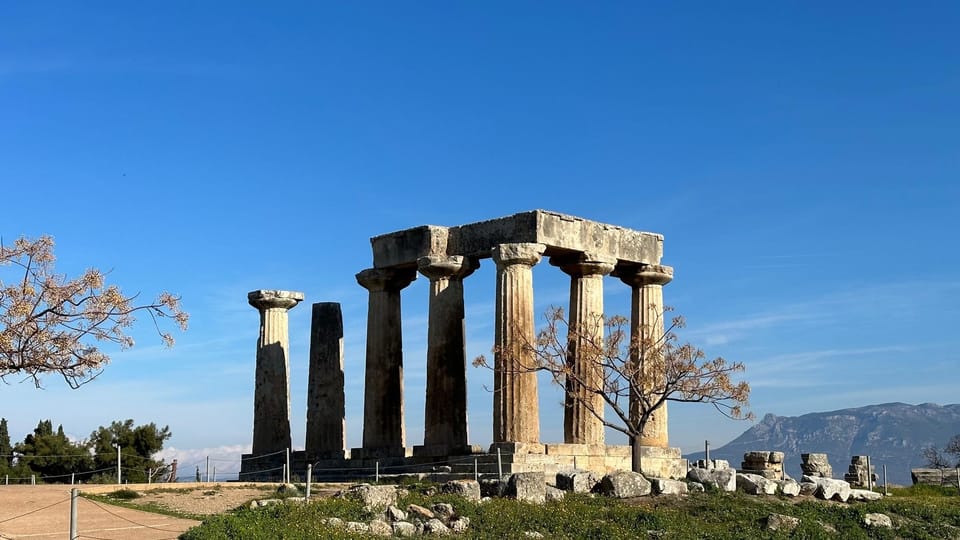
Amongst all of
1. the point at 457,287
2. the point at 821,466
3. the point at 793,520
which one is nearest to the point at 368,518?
the point at 793,520

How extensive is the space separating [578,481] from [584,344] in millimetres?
7194

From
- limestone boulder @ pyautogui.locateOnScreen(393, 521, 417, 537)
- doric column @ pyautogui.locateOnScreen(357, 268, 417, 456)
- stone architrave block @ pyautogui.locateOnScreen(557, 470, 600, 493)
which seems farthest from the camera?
doric column @ pyautogui.locateOnScreen(357, 268, 417, 456)

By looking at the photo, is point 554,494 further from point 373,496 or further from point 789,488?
point 789,488

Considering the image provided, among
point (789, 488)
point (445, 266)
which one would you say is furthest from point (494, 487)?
point (445, 266)

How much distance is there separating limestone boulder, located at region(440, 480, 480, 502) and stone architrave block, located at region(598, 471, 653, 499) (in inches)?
134

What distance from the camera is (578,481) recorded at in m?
35.2

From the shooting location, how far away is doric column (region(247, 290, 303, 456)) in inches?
1903

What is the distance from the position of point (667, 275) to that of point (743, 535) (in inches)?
615

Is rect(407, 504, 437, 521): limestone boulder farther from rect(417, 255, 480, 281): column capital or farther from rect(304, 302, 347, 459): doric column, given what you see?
rect(304, 302, 347, 459): doric column

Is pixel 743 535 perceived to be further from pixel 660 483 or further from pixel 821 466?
pixel 821 466

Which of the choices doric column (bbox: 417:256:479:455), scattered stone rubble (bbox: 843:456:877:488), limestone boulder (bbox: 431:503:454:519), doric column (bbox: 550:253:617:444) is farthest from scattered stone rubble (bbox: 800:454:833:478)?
limestone boulder (bbox: 431:503:454:519)

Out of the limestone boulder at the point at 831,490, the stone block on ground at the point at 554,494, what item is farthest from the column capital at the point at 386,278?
the limestone boulder at the point at 831,490

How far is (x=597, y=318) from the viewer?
42531 mm

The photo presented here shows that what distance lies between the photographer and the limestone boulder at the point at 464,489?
33156 millimetres
